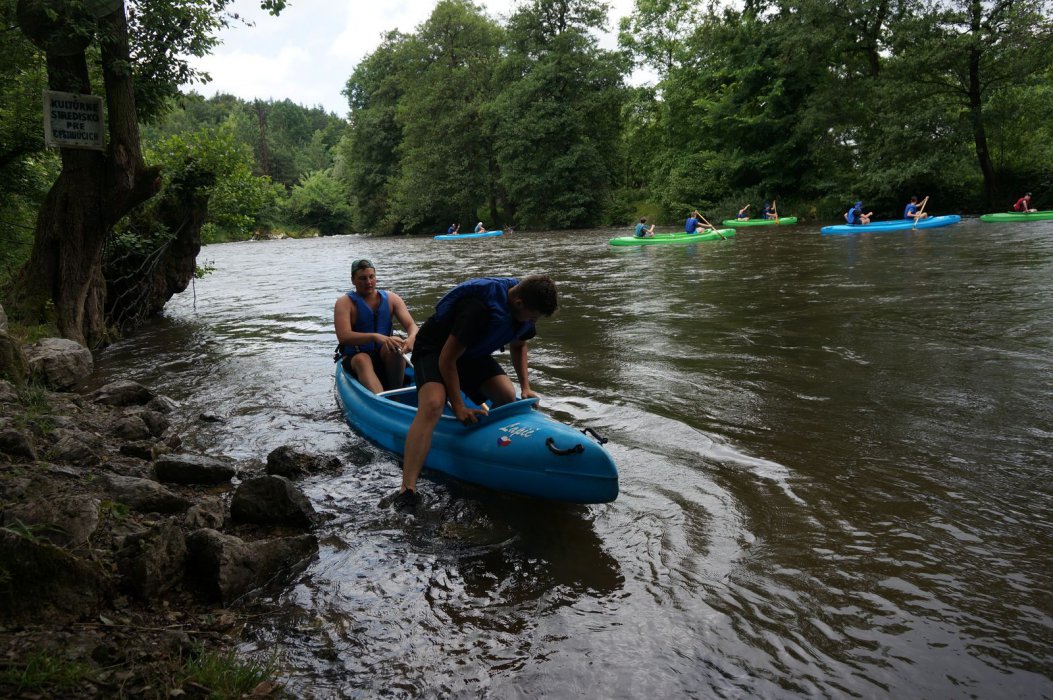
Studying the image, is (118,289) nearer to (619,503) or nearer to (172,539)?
(172,539)

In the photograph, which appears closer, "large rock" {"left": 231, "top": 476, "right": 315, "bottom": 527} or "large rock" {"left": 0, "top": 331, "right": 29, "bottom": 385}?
"large rock" {"left": 231, "top": 476, "right": 315, "bottom": 527}

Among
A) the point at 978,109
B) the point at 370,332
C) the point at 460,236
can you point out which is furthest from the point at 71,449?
the point at 460,236

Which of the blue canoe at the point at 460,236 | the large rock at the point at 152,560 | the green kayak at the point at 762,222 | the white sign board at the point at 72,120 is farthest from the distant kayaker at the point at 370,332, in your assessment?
the blue canoe at the point at 460,236

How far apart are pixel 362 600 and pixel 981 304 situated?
940 centimetres

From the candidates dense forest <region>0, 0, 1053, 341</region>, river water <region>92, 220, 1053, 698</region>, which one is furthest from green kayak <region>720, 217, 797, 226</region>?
river water <region>92, 220, 1053, 698</region>

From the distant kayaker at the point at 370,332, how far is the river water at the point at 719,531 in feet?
1.95

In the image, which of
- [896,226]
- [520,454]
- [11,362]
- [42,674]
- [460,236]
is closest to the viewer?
[42,674]

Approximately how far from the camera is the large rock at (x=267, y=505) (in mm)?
3965

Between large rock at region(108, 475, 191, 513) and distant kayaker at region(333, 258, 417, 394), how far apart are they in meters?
2.22

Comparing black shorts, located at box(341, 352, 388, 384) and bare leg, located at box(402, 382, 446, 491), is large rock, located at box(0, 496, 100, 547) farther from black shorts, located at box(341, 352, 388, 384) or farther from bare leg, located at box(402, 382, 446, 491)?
black shorts, located at box(341, 352, 388, 384)

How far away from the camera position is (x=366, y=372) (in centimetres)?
616

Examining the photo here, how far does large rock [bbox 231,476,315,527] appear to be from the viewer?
396cm

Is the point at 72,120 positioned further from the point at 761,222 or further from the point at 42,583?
the point at 761,222

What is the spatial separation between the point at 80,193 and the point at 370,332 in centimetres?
456
